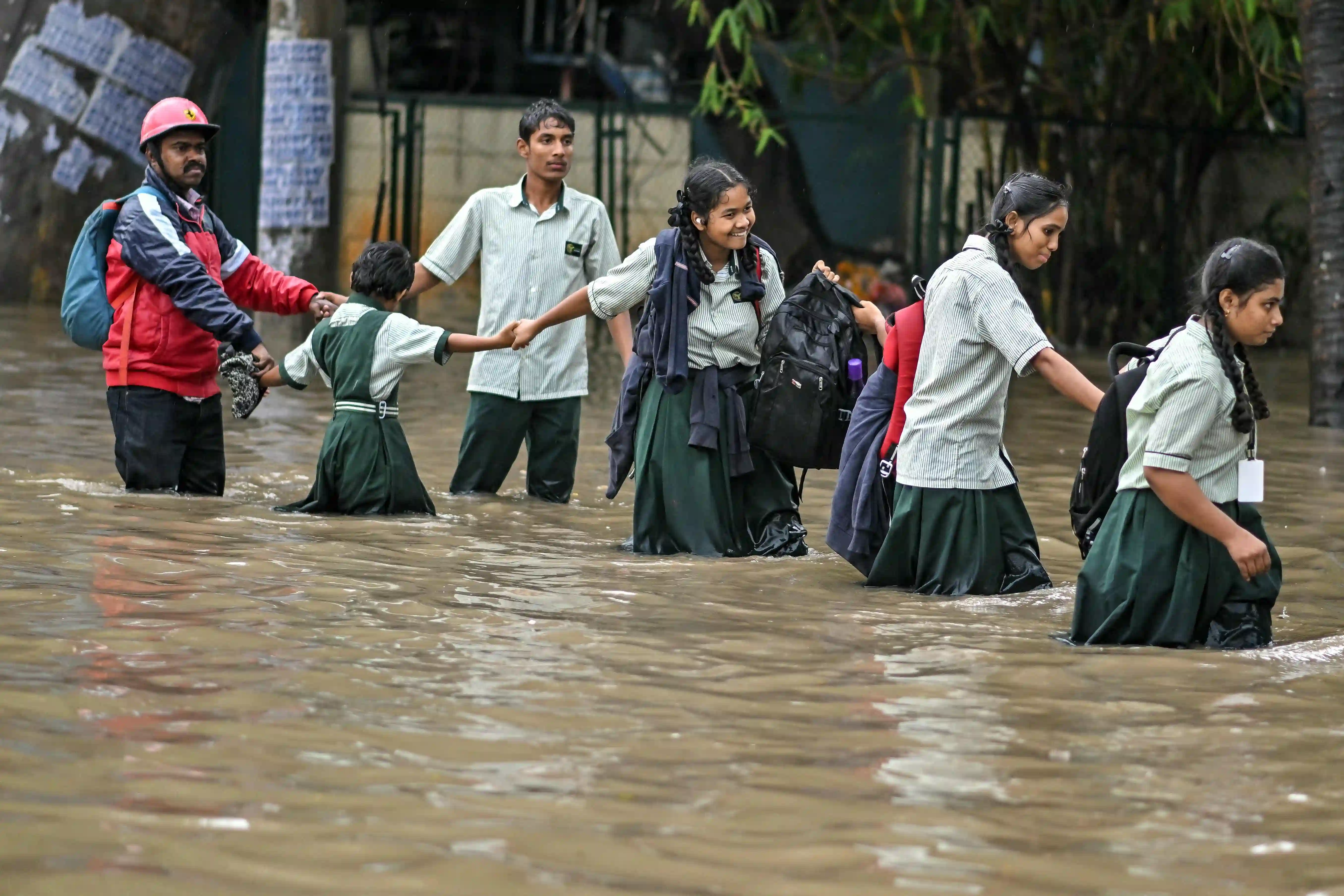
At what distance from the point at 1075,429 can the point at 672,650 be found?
22.1ft

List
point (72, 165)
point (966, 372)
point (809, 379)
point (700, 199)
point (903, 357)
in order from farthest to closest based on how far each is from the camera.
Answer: point (72, 165) < point (700, 199) < point (809, 379) < point (903, 357) < point (966, 372)

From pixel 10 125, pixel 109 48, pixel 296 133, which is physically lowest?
pixel 296 133

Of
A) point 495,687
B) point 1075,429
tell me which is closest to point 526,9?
point 1075,429

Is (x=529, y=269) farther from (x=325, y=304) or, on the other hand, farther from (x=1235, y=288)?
(x=1235, y=288)

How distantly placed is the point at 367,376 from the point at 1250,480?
3542 millimetres

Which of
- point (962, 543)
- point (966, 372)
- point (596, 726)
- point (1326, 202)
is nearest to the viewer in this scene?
point (596, 726)

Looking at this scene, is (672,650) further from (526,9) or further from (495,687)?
(526,9)

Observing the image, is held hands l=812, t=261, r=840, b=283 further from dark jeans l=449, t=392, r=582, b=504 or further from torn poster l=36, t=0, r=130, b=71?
torn poster l=36, t=0, r=130, b=71

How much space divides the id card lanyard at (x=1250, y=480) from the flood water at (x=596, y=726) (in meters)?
0.47

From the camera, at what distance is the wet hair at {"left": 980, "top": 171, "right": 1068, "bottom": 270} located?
6000 millimetres

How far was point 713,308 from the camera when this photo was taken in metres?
7.05

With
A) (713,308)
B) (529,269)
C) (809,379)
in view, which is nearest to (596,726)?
(809,379)

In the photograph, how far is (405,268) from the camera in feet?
24.8

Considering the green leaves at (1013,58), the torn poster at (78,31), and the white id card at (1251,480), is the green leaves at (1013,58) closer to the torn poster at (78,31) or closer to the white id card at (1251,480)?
the torn poster at (78,31)
